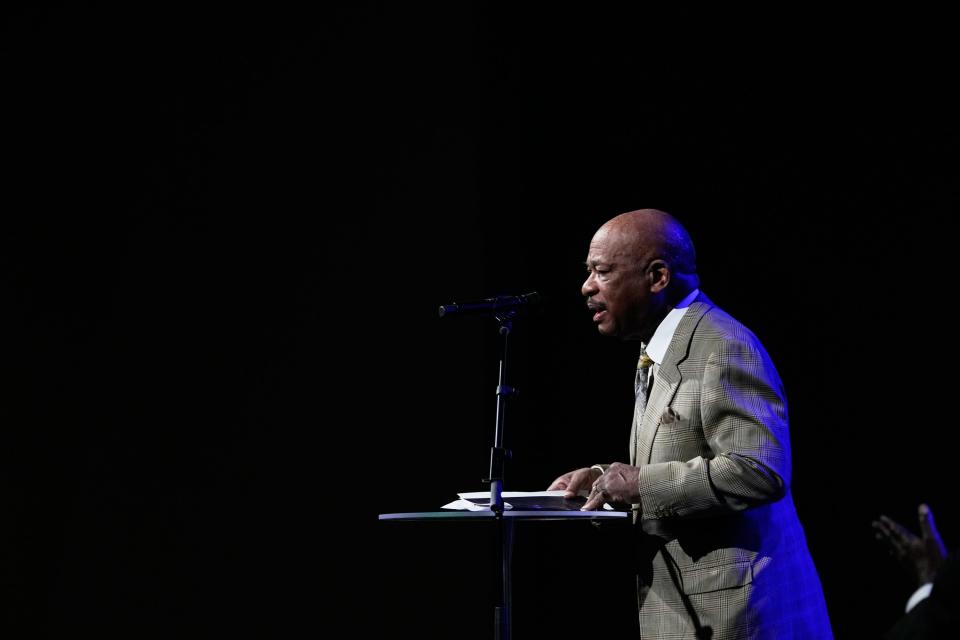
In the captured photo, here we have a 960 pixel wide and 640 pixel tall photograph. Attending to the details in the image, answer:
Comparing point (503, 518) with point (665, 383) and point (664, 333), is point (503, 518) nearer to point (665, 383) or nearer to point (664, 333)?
point (665, 383)

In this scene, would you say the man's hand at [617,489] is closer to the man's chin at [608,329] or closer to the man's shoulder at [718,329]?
the man's shoulder at [718,329]

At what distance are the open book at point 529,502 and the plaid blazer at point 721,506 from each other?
18 centimetres

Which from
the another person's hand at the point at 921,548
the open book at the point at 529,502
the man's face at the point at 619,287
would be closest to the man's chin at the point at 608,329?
the man's face at the point at 619,287

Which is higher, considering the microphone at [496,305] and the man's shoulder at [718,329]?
the microphone at [496,305]

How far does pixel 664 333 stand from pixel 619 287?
0.20m

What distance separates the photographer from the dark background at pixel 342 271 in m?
4.09

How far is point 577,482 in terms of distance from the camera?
2646mm

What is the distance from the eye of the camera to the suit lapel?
2.69 meters

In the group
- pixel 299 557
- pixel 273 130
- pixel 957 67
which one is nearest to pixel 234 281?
pixel 273 130

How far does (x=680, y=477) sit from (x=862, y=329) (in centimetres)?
150

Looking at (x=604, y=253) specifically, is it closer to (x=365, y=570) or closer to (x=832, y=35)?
(x=832, y=35)

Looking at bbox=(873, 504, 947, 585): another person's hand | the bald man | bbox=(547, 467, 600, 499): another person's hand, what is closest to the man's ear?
the bald man

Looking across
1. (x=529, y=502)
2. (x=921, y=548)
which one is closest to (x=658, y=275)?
(x=529, y=502)

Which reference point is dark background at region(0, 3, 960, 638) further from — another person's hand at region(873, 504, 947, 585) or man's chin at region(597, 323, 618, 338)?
another person's hand at region(873, 504, 947, 585)
